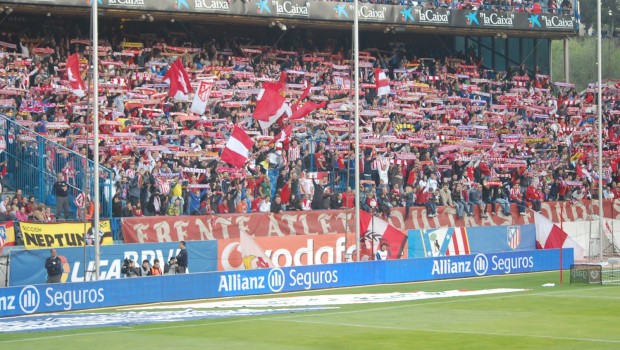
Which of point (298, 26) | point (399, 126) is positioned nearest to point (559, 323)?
point (399, 126)

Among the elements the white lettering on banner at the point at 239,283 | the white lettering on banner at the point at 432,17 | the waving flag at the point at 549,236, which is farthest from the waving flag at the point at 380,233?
the white lettering on banner at the point at 432,17

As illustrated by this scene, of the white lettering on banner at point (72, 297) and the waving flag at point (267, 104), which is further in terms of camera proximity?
the waving flag at point (267, 104)

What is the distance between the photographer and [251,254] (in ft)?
123

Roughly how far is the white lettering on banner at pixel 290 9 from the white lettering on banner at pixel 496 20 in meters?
9.92

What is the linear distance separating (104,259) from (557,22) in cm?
3145

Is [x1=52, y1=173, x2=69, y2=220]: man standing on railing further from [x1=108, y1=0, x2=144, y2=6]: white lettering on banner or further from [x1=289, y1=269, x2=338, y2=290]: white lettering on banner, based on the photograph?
[x1=108, y1=0, x2=144, y2=6]: white lettering on banner

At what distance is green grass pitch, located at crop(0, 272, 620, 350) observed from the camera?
74.8ft

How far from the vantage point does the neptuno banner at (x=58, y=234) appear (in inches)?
1329

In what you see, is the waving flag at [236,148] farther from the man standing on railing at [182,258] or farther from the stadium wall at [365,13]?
the stadium wall at [365,13]

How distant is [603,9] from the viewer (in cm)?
9319

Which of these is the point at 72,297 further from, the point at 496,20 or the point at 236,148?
the point at 496,20

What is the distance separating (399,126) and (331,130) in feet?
11.9

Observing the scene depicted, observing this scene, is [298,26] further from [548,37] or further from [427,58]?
[548,37]

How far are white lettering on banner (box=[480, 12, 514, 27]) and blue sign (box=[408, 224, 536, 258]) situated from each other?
43.4 feet
